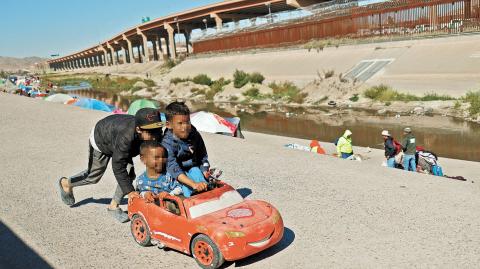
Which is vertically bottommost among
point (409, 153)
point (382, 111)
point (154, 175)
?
point (382, 111)

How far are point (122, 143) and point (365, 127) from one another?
17653 millimetres

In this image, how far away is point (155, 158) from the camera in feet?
18.1

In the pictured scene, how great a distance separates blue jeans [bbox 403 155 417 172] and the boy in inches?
278

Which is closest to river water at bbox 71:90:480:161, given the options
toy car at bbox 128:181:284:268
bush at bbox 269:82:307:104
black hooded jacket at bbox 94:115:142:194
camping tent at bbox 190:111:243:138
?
bush at bbox 269:82:307:104

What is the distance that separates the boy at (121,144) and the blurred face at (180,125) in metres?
0.17

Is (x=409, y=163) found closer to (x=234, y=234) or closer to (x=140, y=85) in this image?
(x=234, y=234)

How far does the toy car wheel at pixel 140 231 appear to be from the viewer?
5.75m

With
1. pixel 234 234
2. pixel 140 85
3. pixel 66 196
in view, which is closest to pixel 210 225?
pixel 234 234

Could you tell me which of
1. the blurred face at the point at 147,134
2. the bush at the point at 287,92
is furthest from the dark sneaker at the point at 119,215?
the bush at the point at 287,92

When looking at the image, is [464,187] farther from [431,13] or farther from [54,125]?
[431,13]

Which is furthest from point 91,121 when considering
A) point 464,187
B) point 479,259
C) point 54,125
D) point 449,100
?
point 449,100

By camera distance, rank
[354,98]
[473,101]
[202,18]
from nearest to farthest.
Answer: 1. [473,101]
2. [354,98]
3. [202,18]

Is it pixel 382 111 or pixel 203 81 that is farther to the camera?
pixel 203 81

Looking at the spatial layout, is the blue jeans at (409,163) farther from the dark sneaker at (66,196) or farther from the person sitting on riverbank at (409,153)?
the dark sneaker at (66,196)
